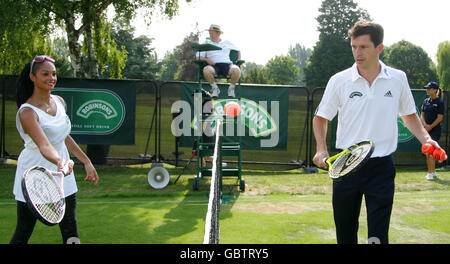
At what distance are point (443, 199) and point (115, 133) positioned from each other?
8123 mm

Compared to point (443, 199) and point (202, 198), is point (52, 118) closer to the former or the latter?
point (202, 198)

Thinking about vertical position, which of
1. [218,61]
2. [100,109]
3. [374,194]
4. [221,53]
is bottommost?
[374,194]

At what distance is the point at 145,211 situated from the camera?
7.14 metres

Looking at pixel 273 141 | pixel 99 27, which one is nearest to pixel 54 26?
pixel 99 27

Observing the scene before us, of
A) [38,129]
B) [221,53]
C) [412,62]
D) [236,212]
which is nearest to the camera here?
[38,129]

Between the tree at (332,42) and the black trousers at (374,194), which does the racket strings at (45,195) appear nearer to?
the black trousers at (374,194)

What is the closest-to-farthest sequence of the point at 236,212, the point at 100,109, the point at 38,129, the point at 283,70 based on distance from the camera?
the point at 38,129
the point at 236,212
the point at 100,109
the point at 283,70

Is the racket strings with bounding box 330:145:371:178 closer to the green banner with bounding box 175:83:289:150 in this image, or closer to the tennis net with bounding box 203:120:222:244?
the tennis net with bounding box 203:120:222:244

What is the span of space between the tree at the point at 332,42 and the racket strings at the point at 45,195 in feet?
197

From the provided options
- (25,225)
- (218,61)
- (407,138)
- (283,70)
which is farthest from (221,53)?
(283,70)

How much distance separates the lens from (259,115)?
11.8 m

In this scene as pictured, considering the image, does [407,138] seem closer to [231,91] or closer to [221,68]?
[231,91]

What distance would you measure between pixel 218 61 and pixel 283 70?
9034 centimetres

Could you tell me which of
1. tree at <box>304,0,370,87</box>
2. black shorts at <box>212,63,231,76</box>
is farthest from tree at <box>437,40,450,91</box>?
black shorts at <box>212,63,231,76</box>
